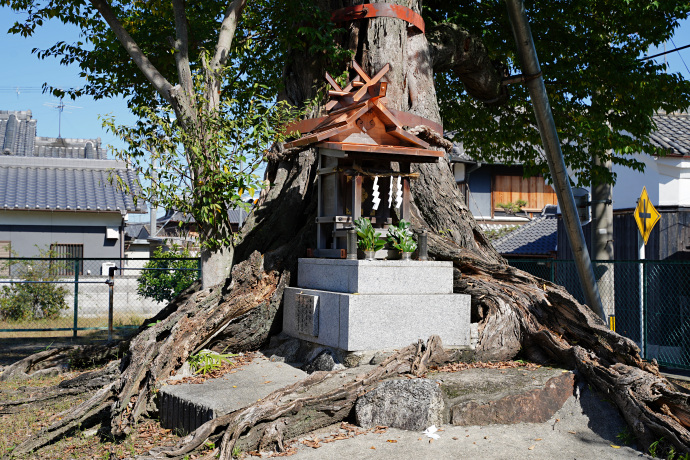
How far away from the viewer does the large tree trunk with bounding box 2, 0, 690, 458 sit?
6.43m

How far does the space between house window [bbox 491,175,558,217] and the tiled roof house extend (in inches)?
585

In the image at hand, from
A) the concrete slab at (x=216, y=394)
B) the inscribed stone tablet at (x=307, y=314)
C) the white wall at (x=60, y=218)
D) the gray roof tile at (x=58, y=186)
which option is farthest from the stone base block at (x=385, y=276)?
the white wall at (x=60, y=218)

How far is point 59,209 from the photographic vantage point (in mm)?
19188

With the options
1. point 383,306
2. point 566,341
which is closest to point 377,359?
point 383,306

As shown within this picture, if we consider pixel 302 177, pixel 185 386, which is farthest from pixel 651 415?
pixel 302 177

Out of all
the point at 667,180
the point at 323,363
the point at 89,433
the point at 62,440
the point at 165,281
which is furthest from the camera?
the point at 165,281

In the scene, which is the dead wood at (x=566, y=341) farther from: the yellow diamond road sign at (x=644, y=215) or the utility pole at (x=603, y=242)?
the utility pole at (x=603, y=242)

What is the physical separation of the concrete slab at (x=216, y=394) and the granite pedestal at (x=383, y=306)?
757 mm

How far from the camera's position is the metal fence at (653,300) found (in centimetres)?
1363

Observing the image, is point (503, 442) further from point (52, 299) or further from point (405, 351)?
point (52, 299)

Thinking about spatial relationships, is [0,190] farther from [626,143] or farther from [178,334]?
[626,143]

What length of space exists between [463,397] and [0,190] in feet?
58.0

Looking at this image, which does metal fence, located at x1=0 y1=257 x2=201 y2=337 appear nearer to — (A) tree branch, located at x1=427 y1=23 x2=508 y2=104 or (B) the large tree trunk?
(B) the large tree trunk

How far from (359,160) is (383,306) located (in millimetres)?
2015
